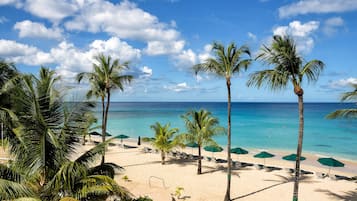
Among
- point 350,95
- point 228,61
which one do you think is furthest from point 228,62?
point 350,95

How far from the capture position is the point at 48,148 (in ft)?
20.2

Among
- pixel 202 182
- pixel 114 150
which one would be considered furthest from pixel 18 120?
pixel 114 150

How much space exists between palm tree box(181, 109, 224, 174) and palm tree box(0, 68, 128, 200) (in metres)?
11.2

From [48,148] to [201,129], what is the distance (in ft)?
39.6

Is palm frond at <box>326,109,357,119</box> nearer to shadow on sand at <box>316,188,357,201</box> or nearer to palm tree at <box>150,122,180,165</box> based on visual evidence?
shadow on sand at <box>316,188,357,201</box>

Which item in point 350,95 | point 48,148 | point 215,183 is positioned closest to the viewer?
point 48,148

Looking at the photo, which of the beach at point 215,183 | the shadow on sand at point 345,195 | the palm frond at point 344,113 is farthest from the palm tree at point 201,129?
the palm frond at point 344,113

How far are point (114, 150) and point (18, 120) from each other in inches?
824

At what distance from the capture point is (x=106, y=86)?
1594 centimetres

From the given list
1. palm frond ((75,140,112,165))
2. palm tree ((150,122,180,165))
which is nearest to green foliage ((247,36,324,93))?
palm frond ((75,140,112,165))

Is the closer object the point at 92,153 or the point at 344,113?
the point at 92,153

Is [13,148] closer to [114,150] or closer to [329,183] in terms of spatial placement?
[329,183]

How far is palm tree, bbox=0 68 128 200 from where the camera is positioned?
5910mm

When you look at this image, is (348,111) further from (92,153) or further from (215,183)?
(92,153)
